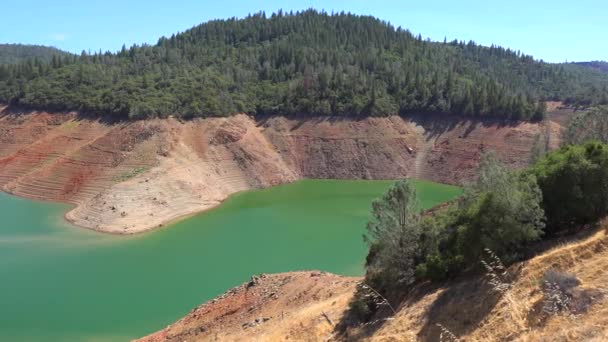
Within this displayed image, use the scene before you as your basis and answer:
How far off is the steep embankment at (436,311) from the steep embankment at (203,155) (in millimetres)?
23684

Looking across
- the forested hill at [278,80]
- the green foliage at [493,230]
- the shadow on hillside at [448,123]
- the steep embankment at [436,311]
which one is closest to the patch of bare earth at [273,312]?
the steep embankment at [436,311]

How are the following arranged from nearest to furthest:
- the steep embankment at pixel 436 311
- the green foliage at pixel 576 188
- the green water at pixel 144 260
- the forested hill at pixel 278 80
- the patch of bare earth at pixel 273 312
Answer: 1. the steep embankment at pixel 436 311
2. the green foliage at pixel 576 188
3. the patch of bare earth at pixel 273 312
4. the green water at pixel 144 260
5. the forested hill at pixel 278 80

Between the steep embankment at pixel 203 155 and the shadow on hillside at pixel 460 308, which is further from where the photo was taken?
the steep embankment at pixel 203 155

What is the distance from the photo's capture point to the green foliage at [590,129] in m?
42.2

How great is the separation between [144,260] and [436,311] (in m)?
27.9

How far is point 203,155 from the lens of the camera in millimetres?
64000

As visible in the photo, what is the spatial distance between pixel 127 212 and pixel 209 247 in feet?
40.6

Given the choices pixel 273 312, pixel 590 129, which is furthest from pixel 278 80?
pixel 273 312

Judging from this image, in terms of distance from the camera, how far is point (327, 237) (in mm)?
43062

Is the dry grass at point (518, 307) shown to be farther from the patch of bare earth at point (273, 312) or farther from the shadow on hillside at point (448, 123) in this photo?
the shadow on hillside at point (448, 123)

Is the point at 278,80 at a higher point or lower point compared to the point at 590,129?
higher

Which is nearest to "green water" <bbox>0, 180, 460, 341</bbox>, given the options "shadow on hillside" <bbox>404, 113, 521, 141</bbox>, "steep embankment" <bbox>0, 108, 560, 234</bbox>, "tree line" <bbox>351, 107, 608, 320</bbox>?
"steep embankment" <bbox>0, 108, 560, 234</bbox>

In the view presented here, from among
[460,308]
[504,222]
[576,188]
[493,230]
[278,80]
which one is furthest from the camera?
[278,80]

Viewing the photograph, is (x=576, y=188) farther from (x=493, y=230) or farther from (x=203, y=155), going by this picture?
(x=203, y=155)
